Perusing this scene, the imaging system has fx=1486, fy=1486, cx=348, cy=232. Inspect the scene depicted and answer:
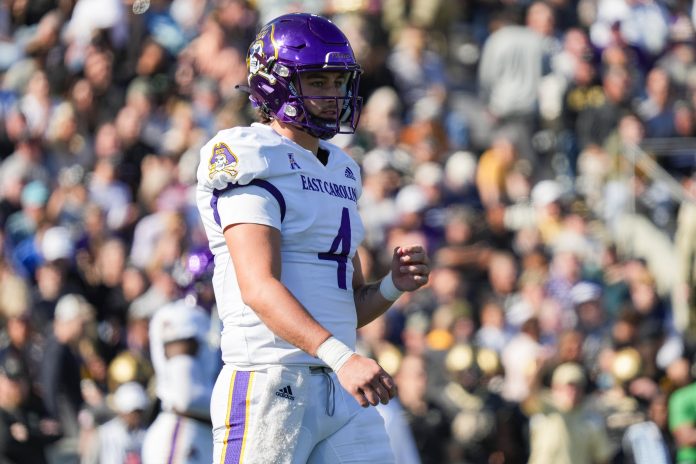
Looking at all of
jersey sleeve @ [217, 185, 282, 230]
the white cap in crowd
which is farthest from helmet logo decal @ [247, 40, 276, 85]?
the white cap in crowd

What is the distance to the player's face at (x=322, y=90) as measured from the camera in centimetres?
502

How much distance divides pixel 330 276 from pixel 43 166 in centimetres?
956

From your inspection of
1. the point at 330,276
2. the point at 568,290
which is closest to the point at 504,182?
the point at 568,290

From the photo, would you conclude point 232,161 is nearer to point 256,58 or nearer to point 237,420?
point 256,58

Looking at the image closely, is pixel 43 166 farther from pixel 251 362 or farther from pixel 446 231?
pixel 251 362

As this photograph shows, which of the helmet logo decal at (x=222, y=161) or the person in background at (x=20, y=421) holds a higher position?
the helmet logo decal at (x=222, y=161)

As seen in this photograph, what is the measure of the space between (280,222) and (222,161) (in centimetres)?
27

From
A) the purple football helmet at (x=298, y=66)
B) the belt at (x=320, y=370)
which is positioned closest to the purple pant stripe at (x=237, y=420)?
the belt at (x=320, y=370)

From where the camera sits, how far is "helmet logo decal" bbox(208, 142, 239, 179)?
4719 millimetres

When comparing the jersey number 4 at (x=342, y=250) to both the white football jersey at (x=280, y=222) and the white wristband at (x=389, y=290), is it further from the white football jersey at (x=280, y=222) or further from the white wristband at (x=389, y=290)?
the white wristband at (x=389, y=290)

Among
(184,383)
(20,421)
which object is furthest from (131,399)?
(184,383)

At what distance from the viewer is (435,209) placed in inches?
495

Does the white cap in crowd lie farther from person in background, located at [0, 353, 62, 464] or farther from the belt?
the belt

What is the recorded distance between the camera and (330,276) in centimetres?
492
